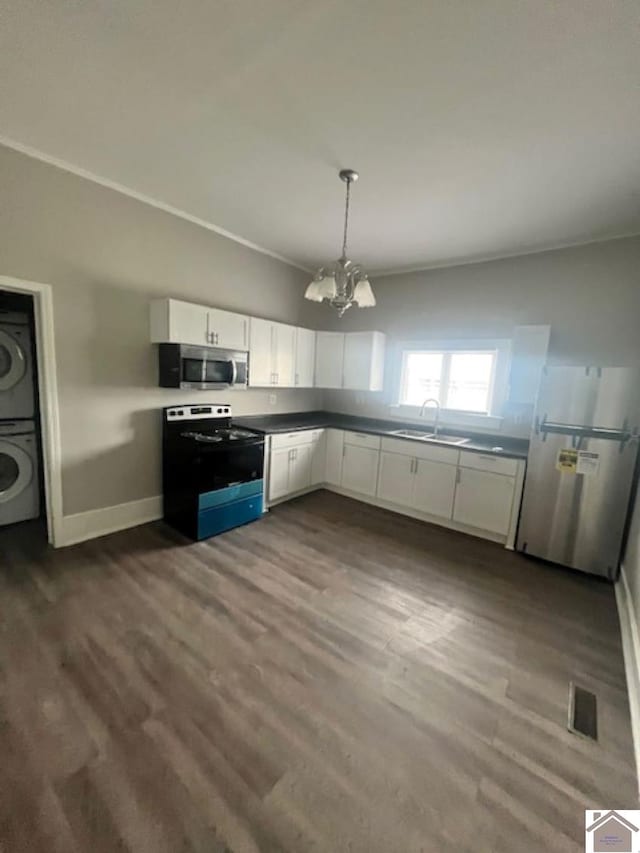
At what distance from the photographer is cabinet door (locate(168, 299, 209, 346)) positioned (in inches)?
120

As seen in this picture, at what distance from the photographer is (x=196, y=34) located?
1.52m

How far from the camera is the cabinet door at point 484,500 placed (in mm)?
3296

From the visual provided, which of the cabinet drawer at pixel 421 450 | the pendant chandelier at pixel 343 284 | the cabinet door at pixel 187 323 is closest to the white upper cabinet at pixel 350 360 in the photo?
the cabinet drawer at pixel 421 450

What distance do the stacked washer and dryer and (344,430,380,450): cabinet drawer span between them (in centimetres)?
321

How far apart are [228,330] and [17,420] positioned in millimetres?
2044

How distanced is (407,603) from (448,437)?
2176mm

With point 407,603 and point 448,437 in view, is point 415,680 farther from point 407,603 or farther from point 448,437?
point 448,437

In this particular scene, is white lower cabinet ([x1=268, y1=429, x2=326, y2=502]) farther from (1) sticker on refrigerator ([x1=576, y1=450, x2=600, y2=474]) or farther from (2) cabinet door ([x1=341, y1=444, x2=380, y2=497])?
(1) sticker on refrigerator ([x1=576, y1=450, x2=600, y2=474])

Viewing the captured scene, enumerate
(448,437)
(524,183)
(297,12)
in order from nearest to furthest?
1. (297,12)
2. (524,183)
3. (448,437)

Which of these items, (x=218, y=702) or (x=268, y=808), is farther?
(x=218, y=702)

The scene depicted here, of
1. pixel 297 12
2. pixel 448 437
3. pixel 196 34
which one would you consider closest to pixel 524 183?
pixel 297 12

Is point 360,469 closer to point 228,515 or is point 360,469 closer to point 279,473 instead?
point 279,473

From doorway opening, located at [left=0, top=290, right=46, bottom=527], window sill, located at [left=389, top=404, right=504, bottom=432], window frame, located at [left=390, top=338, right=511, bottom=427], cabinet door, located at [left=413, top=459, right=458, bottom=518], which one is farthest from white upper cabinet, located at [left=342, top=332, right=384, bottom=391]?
doorway opening, located at [left=0, top=290, right=46, bottom=527]

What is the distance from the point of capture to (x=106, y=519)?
3.11m
